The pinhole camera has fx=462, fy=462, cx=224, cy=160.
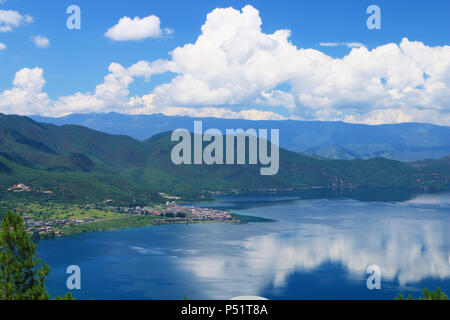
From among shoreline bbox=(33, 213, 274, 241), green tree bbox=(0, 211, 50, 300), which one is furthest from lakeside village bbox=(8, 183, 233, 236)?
green tree bbox=(0, 211, 50, 300)

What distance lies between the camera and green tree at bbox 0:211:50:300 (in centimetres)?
3038

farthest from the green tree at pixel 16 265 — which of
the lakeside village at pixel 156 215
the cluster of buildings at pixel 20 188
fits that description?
the cluster of buildings at pixel 20 188

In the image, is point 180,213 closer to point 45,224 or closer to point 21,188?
point 45,224

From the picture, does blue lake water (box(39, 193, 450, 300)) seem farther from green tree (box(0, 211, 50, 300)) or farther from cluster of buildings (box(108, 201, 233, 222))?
green tree (box(0, 211, 50, 300))

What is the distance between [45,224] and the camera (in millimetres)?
117000

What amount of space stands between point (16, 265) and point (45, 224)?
3634 inches

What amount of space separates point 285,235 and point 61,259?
52601 millimetres

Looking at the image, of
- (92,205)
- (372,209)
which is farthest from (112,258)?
(372,209)

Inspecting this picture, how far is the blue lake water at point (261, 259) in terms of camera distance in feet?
226

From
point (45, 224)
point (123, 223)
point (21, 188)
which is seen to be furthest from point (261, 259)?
point (21, 188)
